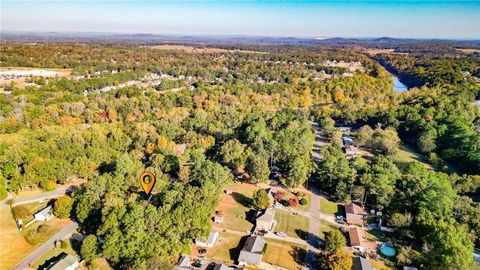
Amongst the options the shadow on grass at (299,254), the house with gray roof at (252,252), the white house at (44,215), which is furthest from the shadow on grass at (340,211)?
the white house at (44,215)

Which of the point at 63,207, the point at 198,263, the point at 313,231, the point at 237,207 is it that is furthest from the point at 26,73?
the point at 313,231

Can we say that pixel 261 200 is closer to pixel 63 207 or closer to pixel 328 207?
pixel 328 207

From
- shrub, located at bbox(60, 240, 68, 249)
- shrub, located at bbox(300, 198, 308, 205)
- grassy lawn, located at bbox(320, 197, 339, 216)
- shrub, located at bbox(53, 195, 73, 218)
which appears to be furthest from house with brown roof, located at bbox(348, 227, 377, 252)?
shrub, located at bbox(53, 195, 73, 218)

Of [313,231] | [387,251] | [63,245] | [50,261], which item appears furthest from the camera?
[313,231]

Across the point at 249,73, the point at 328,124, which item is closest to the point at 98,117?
the point at 328,124

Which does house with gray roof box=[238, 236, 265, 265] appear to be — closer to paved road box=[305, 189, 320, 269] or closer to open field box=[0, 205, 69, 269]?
paved road box=[305, 189, 320, 269]

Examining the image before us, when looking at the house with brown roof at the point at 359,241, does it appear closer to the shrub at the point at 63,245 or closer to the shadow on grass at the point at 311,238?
the shadow on grass at the point at 311,238

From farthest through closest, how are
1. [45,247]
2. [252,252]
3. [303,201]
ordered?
[303,201] < [45,247] < [252,252]

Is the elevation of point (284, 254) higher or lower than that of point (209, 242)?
lower
